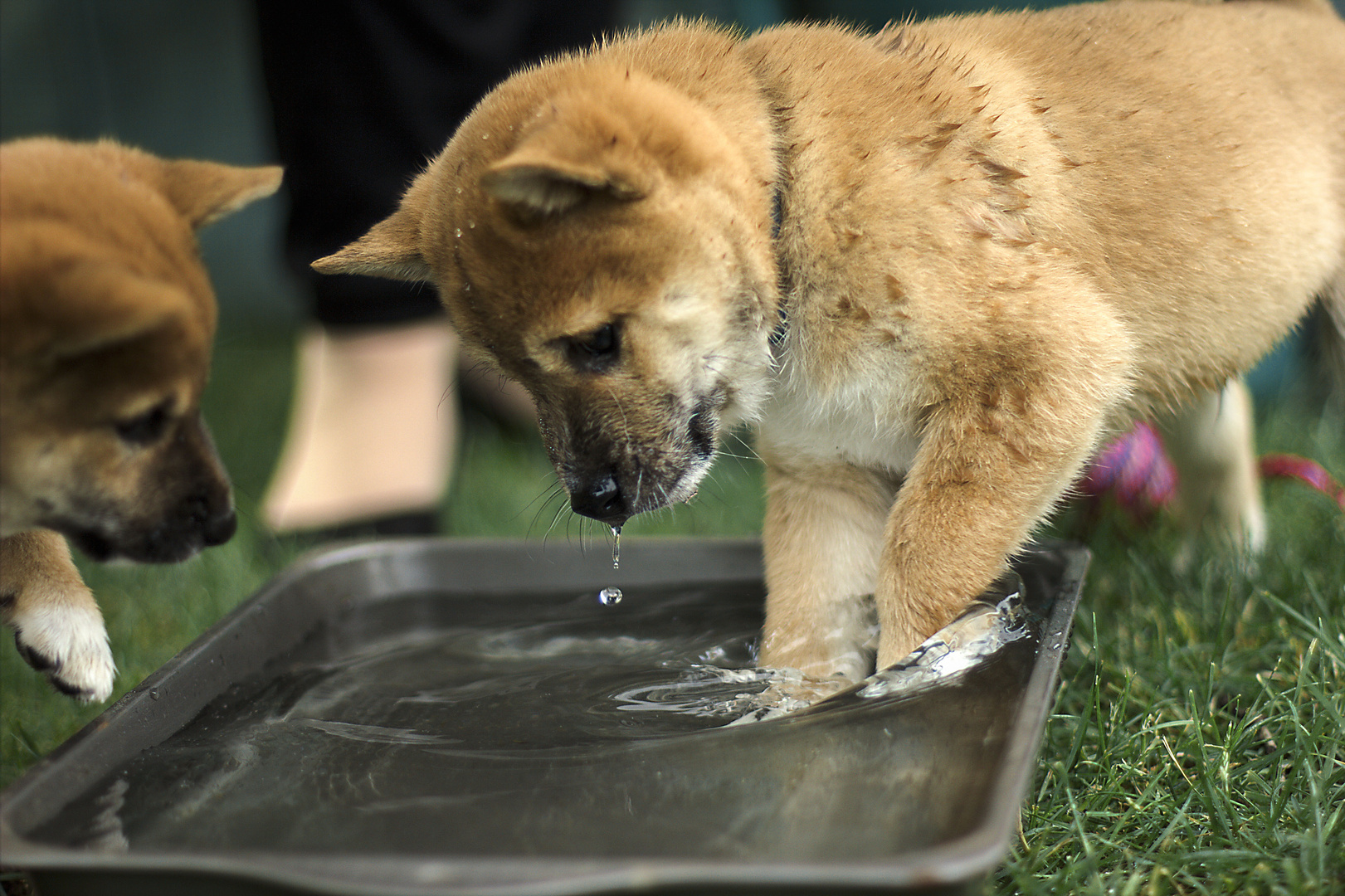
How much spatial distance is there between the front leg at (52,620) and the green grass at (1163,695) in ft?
1.37

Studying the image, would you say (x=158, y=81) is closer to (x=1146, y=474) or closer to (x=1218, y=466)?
(x=1146, y=474)

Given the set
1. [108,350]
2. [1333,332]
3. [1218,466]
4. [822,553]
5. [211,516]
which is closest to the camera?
[108,350]

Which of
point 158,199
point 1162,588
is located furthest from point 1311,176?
point 158,199

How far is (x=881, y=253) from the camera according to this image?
6.73 ft

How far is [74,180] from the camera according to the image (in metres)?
1.86

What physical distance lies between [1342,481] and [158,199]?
116 inches

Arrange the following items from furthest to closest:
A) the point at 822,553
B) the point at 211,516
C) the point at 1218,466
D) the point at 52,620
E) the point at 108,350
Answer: the point at 1218,466 → the point at 822,553 → the point at 52,620 → the point at 211,516 → the point at 108,350

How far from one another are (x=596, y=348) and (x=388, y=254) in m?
0.48

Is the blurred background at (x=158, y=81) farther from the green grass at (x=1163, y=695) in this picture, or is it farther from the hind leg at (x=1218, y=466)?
the hind leg at (x=1218, y=466)

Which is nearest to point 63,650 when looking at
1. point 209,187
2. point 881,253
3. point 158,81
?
point 209,187

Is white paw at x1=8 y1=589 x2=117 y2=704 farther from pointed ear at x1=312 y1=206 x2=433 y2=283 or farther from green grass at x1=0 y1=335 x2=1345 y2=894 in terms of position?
pointed ear at x1=312 y1=206 x2=433 y2=283

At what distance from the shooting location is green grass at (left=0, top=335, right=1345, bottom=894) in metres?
1.85

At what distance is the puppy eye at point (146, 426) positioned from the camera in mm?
1858

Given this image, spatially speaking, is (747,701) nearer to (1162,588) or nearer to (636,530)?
(1162,588)
